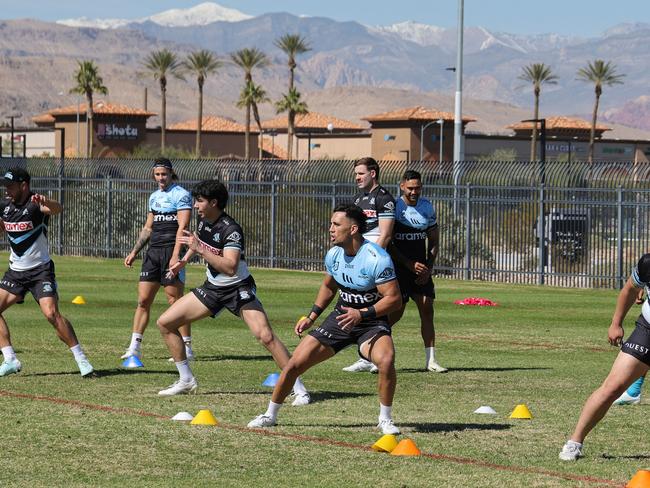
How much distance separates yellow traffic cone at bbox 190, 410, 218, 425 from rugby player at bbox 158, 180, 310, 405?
3.48ft

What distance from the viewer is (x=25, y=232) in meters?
13.3

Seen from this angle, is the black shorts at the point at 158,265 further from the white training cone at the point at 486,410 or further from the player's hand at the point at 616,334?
the player's hand at the point at 616,334

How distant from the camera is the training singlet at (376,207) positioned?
13.5 meters

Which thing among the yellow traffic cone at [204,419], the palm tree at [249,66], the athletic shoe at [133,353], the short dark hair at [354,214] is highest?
the palm tree at [249,66]

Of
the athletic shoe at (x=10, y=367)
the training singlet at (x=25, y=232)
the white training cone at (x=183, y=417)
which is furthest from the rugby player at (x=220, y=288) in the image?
the athletic shoe at (x=10, y=367)

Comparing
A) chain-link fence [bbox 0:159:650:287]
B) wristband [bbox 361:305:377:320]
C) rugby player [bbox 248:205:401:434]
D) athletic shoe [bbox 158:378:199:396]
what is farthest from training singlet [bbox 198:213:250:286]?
chain-link fence [bbox 0:159:650:287]

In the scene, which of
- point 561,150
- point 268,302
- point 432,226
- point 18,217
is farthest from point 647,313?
point 561,150

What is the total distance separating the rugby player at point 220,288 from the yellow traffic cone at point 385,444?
214 centimetres

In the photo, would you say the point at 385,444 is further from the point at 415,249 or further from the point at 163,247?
the point at 163,247

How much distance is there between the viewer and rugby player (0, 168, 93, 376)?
521 inches

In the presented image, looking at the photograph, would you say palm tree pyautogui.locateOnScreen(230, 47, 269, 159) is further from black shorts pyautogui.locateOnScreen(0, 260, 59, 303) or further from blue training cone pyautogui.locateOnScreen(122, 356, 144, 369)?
black shorts pyautogui.locateOnScreen(0, 260, 59, 303)

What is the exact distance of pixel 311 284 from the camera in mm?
29109

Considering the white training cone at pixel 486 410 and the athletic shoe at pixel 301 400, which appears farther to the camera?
the athletic shoe at pixel 301 400

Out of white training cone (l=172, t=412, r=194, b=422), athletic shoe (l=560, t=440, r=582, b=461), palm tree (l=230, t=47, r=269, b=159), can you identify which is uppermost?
palm tree (l=230, t=47, r=269, b=159)
